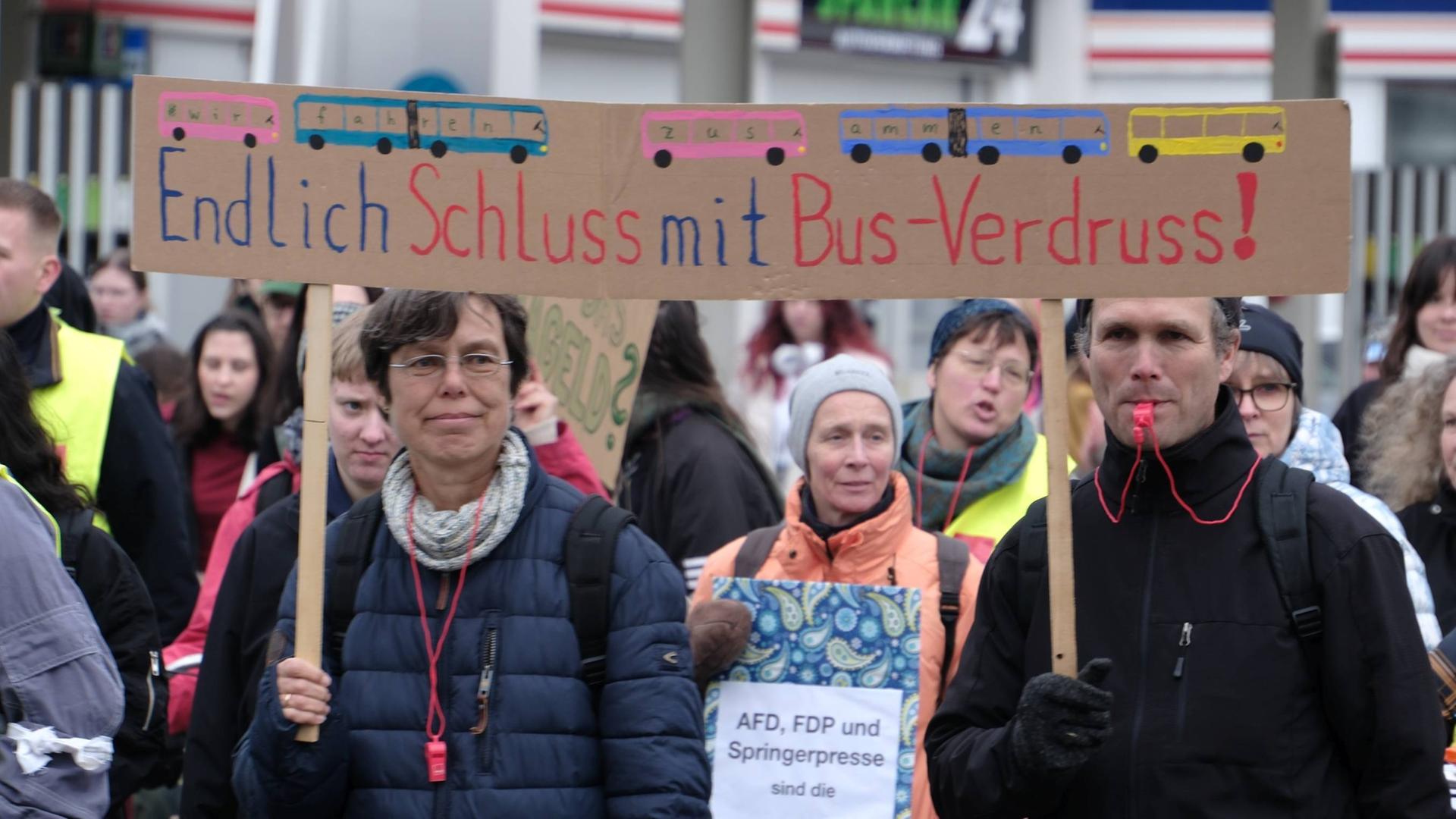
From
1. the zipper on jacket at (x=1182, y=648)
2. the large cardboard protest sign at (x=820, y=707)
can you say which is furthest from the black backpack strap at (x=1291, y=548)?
the large cardboard protest sign at (x=820, y=707)

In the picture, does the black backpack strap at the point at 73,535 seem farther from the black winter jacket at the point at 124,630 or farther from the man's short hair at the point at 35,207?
the man's short hair at the point at 35,207

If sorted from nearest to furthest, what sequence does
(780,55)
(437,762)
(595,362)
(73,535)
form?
(437,762) < (73,535) < (595,362) < (780,55)

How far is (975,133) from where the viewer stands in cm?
331

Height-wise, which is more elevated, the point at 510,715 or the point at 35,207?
the point at 35,207

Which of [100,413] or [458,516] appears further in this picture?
[100,413]

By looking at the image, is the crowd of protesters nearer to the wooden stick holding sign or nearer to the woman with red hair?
the wooden stick holding sign

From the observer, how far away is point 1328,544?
3.01 m

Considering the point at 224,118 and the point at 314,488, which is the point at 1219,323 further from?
the point at 224,118

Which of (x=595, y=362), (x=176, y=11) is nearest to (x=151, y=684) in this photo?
(x=595, y=362)

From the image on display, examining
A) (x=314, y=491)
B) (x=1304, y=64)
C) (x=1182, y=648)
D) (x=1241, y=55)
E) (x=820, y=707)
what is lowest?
(x=820, y=707)

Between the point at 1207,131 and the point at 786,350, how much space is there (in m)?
6.27

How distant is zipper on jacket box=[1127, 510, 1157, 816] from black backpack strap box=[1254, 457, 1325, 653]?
0.17 m

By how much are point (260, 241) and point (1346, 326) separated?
8.86 metres

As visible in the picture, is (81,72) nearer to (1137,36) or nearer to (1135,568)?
(1137,36)
